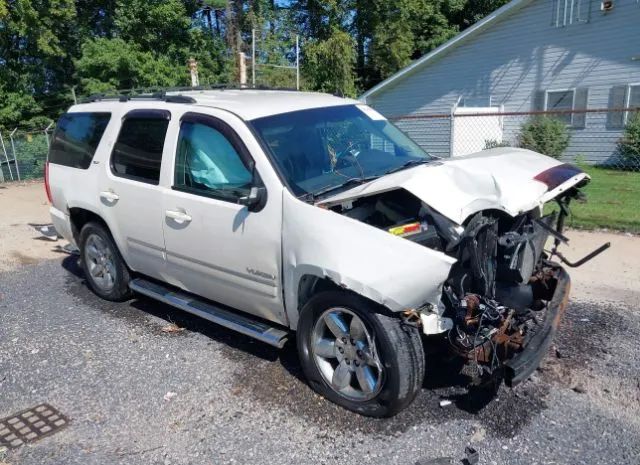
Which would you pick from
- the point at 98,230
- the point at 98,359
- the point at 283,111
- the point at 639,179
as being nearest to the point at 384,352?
the point at 283,111

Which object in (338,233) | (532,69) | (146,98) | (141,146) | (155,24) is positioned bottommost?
(338,233)

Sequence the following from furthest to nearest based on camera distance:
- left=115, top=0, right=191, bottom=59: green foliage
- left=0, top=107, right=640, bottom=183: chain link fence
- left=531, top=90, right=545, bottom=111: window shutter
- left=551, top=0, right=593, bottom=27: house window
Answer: left=115, top=0, right=191, bottom=59: green foliage
left=531, top=90, right=545, bottom=111: window shutter
left=551, top=0, right=593, bottom=27: house window
left=0, top=107, right=640, bottom=183: chain link fence

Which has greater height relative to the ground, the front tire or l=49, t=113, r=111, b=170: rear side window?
l=49, t=113, r=111, b=170: rear side window

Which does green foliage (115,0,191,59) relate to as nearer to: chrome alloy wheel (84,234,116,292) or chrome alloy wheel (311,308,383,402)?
chrome alloy wheel (84,234,116,292)

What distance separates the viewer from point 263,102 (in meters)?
4.30

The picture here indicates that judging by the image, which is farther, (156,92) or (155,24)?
(155,24)

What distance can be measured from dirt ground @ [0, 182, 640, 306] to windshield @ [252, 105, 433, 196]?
2.50 metres

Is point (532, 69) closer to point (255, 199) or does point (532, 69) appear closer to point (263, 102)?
point (263, 102)

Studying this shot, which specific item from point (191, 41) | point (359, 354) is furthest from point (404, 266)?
point (191, 41)

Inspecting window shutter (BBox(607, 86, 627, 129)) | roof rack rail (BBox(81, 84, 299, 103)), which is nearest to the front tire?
roof rack rail (BBox(81, 84, 299, 103))

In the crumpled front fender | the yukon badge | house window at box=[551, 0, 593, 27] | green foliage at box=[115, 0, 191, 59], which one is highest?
green foliage at box=[115, 0, 191, 59]

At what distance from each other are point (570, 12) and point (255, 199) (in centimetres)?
1616

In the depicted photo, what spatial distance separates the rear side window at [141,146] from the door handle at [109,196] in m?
0.18

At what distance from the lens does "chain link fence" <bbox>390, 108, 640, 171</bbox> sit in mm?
14672
